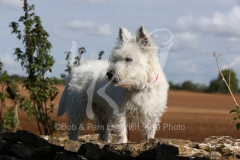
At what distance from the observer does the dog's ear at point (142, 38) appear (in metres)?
7.60

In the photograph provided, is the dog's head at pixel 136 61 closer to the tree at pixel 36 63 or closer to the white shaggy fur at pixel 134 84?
the white shaggy fur at pixel 134 84

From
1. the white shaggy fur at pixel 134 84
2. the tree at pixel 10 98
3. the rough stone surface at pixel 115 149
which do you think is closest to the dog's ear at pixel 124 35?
the white shaggy fur at pixel 134 84

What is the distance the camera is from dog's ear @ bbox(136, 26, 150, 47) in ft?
24.9

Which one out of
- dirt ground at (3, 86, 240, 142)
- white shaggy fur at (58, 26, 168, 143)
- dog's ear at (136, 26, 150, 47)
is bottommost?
dirt ground at (3, 86, 240, 142)

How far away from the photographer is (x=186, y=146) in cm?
554

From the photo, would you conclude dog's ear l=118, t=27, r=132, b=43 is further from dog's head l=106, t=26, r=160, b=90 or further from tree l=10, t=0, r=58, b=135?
tree l=10, t=0, r=58, b=135

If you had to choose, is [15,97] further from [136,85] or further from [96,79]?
[136,85]

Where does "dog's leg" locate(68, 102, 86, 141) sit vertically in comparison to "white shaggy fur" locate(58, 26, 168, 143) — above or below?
below

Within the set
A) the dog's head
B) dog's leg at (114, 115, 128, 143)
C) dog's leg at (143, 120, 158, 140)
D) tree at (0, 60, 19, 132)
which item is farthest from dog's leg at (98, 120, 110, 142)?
tree at (0, 60, 19, 132)

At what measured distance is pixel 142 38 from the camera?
25.1 feet

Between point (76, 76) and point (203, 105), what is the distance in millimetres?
35260

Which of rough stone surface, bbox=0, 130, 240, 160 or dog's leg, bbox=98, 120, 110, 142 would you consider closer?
rough stone surface, bbox=0, 130, 240, 160

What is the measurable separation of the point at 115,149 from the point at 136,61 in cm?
196

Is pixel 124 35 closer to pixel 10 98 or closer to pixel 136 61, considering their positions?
pixel 136 61
